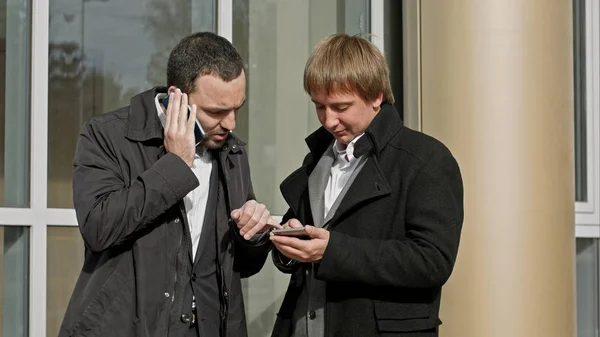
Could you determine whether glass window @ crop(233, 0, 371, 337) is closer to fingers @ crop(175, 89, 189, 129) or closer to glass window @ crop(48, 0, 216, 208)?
glass window @ crop(48, 0, 216, 208)

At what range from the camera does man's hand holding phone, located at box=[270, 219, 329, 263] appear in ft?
11.9

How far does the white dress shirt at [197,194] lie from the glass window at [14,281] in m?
1.42

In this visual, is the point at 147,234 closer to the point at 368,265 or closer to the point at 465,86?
the point at 368,265

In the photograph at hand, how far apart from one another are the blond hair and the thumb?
0.46 metres

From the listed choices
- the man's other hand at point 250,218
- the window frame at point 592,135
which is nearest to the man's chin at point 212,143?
the man's other hand at point 250,218

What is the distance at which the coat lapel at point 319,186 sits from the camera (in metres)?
3.89

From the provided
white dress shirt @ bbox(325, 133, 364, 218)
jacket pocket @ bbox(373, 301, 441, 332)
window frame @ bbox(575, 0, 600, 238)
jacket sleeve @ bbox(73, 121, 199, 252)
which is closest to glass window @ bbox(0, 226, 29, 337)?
jacket sleeve @ bbox(73, 121, 199, 252)

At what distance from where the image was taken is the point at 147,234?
3691 millimetres

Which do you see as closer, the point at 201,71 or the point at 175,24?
the point at 201,71

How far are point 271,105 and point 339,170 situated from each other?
198 cm

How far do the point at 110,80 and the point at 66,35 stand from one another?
29cm

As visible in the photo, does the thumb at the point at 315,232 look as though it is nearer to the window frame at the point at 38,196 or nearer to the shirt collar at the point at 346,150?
the shirt collar at the point at 346,150

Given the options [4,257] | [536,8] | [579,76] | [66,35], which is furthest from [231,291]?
[579,76]

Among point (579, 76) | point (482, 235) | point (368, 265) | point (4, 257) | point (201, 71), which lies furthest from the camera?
point (579, 76)
